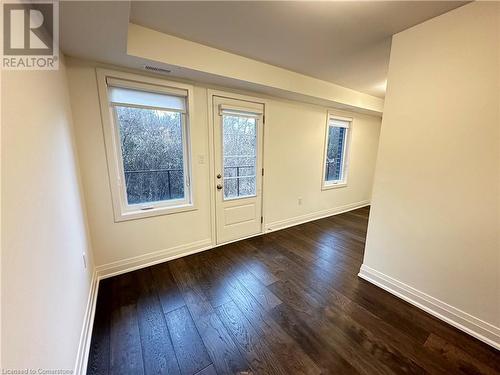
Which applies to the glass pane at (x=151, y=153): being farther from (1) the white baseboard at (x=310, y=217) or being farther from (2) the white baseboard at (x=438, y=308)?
(2) the white baseboard at (x=438, y=308)

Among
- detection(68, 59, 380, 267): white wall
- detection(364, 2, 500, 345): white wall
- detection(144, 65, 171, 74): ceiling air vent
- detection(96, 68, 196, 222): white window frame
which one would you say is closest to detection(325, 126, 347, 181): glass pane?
detection(68, 59, 380, 267): white wall

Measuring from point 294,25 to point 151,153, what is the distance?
6.25 feet

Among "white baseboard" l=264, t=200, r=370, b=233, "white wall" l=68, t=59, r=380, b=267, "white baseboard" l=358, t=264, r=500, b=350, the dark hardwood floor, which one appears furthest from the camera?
"white baseboard" l=264, t=200, r=370, b=233

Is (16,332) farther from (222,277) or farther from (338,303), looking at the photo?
(338,303)

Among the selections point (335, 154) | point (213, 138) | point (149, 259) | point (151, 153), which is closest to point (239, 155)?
point (213, 138)

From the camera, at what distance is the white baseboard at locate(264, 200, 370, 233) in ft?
11.5

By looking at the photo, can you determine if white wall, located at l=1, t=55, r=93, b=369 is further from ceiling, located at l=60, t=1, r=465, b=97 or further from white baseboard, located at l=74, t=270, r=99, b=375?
ceiling, located at l=60, t=1, r=465, b=97

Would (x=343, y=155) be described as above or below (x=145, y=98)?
below

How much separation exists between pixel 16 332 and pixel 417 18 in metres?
2.90

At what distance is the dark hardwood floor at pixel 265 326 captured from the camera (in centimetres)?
134

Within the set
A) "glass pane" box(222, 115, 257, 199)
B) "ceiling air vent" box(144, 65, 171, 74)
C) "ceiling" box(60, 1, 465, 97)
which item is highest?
"ceiling" box(60, 1, 465, 97)

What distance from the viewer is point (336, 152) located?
171 inches

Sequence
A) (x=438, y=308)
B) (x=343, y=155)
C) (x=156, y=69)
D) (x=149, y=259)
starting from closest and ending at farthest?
1. (x=438, y=308)
2. (x=156, y=69)
3. (x=149, y=259)
4. (x=343, y=155)

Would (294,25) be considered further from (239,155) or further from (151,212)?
(151,212)
